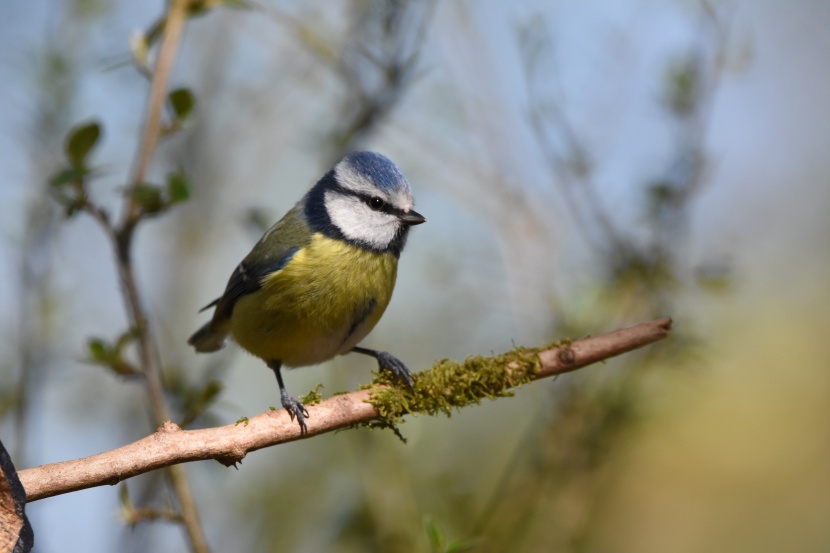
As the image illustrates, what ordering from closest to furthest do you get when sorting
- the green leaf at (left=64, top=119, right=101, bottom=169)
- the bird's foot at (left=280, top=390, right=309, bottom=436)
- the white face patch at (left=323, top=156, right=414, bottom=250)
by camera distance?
the bird's foot at (left=280, top=390, right=309, bottom=436) → the green leaf at (left=64, top=119, right=101, bottom=169) → the white face patch at (left=323, top=156, right=414, bottom=250)

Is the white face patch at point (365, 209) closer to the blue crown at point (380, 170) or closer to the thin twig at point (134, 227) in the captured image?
the blue crown at point (380, 170)

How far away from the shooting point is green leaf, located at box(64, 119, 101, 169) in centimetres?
192

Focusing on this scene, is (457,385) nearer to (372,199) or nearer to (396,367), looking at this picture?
(396,367)

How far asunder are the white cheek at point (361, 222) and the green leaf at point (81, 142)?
727 millimetres

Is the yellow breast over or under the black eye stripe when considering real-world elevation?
under

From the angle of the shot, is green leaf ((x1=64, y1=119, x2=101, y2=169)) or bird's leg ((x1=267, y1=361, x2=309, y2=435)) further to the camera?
green leaf ((x1=64, y1=119, x2=101, y2=169))

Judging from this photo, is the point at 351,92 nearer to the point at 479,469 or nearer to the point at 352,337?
the point at 352,337

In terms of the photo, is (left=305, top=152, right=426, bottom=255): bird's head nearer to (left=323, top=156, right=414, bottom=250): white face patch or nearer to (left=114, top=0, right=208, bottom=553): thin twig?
(left=323, top=156, right=414, bottom=250): white face patch

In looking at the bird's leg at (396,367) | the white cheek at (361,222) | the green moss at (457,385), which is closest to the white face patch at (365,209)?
the white cheek at (361,222)

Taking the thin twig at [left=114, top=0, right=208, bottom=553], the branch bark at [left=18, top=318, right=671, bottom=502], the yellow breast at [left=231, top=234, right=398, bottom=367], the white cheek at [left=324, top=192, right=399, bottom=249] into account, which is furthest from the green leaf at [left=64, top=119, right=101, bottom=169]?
the branch bark at [left=18, top=318, right=671, bottom=502]

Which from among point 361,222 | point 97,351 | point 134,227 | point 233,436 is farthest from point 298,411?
point 361,222

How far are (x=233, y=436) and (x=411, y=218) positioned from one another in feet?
3.55

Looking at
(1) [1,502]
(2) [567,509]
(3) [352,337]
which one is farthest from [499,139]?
(1) [1,502]

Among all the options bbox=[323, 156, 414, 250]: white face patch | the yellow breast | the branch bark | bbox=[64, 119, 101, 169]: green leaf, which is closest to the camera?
the branch bark
